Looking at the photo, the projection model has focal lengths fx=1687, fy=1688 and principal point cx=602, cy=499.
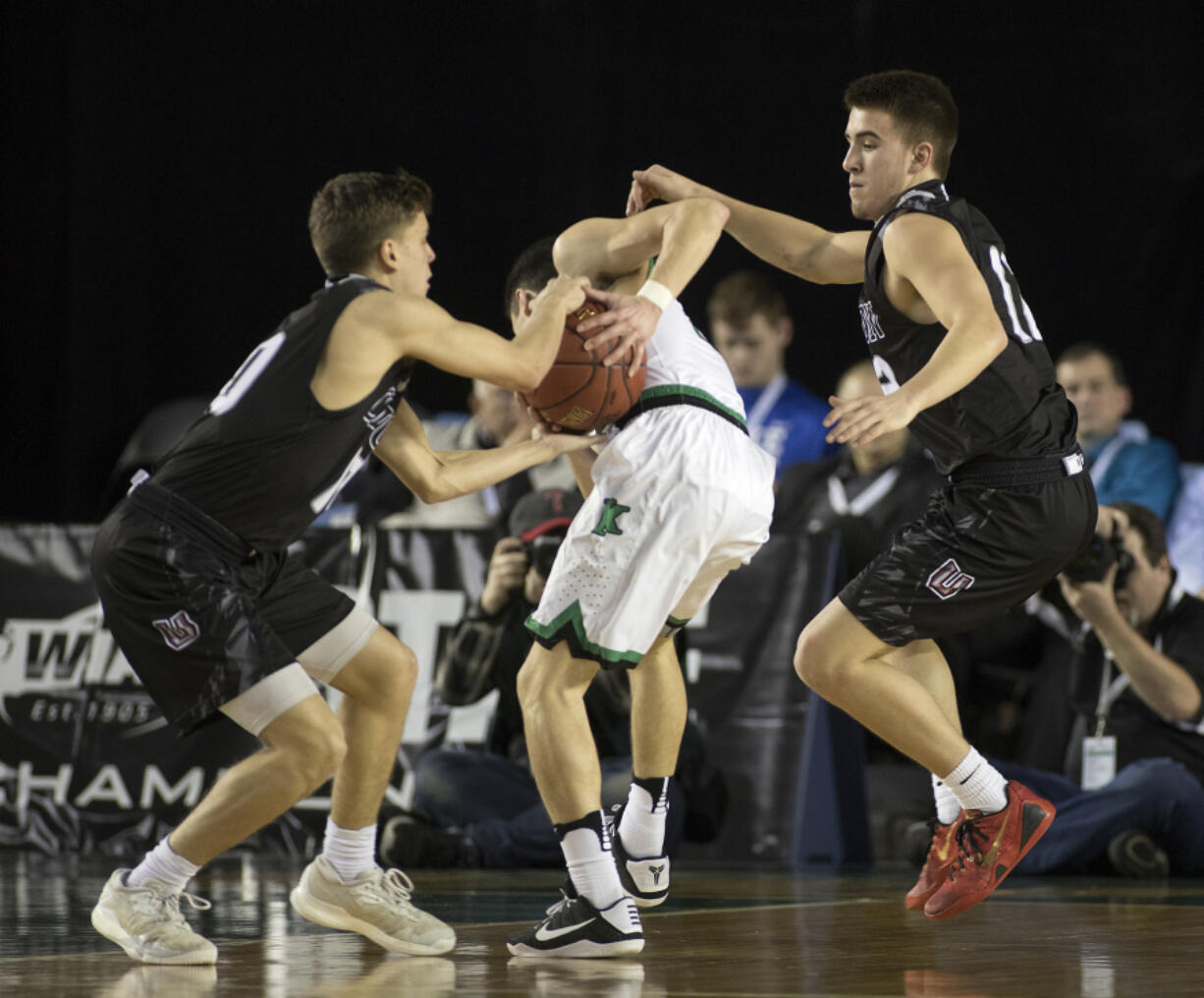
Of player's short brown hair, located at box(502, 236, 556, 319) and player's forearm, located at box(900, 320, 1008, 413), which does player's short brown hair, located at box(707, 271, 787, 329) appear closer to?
player's short brown hair, located at box(502, 236, 556, 319)

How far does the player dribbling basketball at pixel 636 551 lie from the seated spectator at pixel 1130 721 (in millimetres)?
2320

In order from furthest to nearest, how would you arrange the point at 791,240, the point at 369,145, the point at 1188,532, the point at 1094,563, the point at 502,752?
the point at 369,145
the point at 1188,532
the point at 502,752
the point at 1094,563
the point at 791,240

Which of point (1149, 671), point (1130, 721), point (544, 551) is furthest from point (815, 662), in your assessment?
point (1130, 721)

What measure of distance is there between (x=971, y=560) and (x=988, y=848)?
76cm

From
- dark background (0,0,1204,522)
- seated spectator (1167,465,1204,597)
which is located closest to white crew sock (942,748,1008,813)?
seated spectator (1167,465,1204,597)

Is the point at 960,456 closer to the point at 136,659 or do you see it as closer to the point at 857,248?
the point at 857,248

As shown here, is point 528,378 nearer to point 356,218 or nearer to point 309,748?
point 356,218

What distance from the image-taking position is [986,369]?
437 centimetres

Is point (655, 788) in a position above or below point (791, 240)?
below

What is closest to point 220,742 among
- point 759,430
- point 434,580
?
point 434,580

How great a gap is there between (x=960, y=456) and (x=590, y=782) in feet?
4.36

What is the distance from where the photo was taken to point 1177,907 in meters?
5.01

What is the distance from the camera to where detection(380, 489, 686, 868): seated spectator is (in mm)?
6590

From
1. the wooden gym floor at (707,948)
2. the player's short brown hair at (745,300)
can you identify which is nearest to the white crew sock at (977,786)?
the wooden gym floor at (707,948)
